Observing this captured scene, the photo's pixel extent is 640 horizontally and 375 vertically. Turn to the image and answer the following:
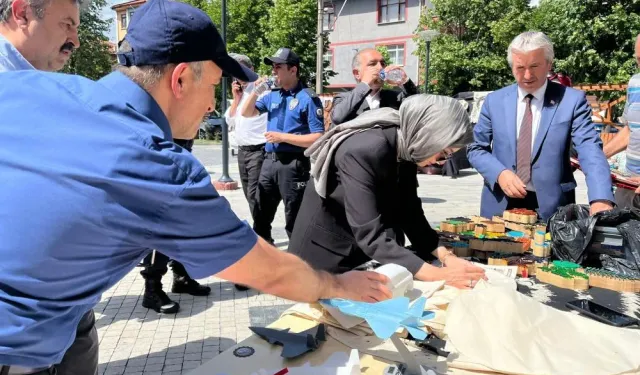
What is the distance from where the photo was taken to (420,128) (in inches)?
66.1

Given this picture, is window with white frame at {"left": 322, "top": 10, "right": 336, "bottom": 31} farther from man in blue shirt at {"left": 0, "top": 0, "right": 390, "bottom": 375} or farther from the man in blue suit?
man in blue shirt at {"left": 0, "top": 0, "right": 390, "bottom": 375}

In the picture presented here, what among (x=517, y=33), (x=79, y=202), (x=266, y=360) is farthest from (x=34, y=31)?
(x=517, y=33)

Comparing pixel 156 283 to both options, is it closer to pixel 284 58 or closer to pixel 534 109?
pixel 284 58

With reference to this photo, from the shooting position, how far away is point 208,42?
1.00 metres

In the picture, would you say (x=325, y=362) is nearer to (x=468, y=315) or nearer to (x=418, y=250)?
(x=468, y=315)

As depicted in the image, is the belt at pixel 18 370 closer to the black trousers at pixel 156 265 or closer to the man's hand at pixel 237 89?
the black trousers at pixel 156 265

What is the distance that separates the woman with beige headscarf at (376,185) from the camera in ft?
5.46

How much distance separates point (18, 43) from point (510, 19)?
18955 mm

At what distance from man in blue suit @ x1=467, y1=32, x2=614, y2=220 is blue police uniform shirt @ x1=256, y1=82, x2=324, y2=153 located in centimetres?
165

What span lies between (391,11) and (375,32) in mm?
1328

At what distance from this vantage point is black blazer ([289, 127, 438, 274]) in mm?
1665

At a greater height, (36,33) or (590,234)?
(36,33)

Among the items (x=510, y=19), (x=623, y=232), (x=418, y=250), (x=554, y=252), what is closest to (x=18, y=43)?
(x=418, y=250)

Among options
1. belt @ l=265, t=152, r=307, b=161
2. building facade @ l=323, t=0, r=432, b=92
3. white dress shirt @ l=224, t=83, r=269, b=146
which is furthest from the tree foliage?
belt @ l=265, t=152, r=307, b=161
